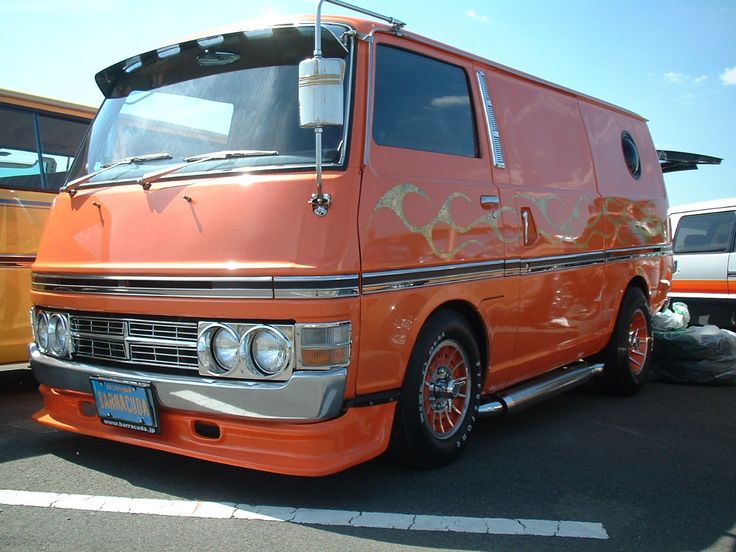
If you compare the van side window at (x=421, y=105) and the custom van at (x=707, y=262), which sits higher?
the van side window at (x=421, y=105)

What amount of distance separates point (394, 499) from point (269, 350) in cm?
105

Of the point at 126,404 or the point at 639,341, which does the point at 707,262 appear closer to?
the point at 639,341

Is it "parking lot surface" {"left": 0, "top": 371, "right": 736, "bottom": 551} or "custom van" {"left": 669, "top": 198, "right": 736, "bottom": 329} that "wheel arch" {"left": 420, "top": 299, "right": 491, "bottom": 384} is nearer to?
"parking lot surface" {"left": 0, "top": 371, "right": 736, "bottom": 551}

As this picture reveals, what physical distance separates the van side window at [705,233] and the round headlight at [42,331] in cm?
799

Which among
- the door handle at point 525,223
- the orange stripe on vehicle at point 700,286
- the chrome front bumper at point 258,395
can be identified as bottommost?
the orange stripe on vehicle at point 700,286

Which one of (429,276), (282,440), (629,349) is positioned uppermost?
(429,276)

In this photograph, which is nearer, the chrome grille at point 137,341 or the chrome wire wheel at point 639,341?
the chrome grille at point 137,341

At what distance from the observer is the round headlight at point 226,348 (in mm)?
3438

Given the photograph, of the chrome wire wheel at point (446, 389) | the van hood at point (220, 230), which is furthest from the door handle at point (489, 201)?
the van hood at point (220, 230)

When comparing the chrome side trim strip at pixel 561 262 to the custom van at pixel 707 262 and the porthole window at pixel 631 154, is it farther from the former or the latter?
the custom van at pixel 707 262

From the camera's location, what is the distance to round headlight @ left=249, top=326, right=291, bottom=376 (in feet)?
11.0

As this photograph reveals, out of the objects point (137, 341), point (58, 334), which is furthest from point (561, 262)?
point (58, 334)

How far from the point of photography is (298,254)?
338cm

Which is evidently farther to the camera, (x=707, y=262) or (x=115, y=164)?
(x=707, y=262)
